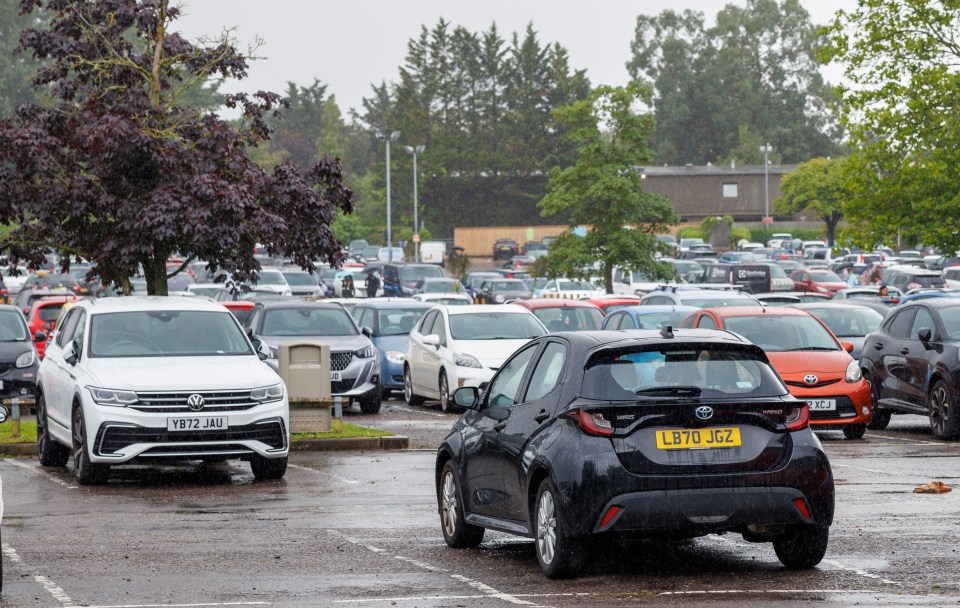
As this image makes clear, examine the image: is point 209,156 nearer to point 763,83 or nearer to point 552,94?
point 552,94

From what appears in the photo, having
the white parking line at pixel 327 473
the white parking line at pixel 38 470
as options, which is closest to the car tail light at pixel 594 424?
the white parking line at pixel 327 473

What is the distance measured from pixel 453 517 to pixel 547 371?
1.46 meters

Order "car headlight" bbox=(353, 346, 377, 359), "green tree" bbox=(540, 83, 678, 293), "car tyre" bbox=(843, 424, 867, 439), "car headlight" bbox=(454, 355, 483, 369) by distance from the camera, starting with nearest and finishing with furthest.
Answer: "car tyre" bbox=(843, 424, 867, 439) → "car headlight" bbox=(454, 355, 483, 369) → "car headlight" bbox=(353, 346, 377, 359) → "green tree" bbox=(540, 83, 678, 293)

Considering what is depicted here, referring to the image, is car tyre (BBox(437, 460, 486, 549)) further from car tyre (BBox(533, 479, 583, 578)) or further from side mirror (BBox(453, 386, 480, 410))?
Answer: car tyre (BBox(533, 479, 583, 578))

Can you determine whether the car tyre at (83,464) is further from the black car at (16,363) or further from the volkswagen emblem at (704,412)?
the black car at (16,363)

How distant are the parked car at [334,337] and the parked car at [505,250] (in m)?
74.1

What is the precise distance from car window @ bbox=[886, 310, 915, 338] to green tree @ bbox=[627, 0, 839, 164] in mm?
111767

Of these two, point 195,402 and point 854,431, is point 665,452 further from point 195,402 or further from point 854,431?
point 854,431

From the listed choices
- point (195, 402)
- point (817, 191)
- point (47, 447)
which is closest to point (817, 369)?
point (195, 402)

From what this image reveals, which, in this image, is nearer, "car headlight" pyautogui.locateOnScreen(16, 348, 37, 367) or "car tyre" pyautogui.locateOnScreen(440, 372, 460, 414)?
"car tyre" pyautogui.locateOnScreen(440, 372, 460, 414)

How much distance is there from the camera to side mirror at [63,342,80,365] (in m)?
15.7

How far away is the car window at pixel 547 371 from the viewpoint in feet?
31.5

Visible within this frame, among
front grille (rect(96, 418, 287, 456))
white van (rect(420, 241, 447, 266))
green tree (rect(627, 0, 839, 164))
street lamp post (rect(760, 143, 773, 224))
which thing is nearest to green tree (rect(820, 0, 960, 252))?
front grille (rect(96, 418, 287, 456))

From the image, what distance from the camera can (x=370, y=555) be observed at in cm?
1036
